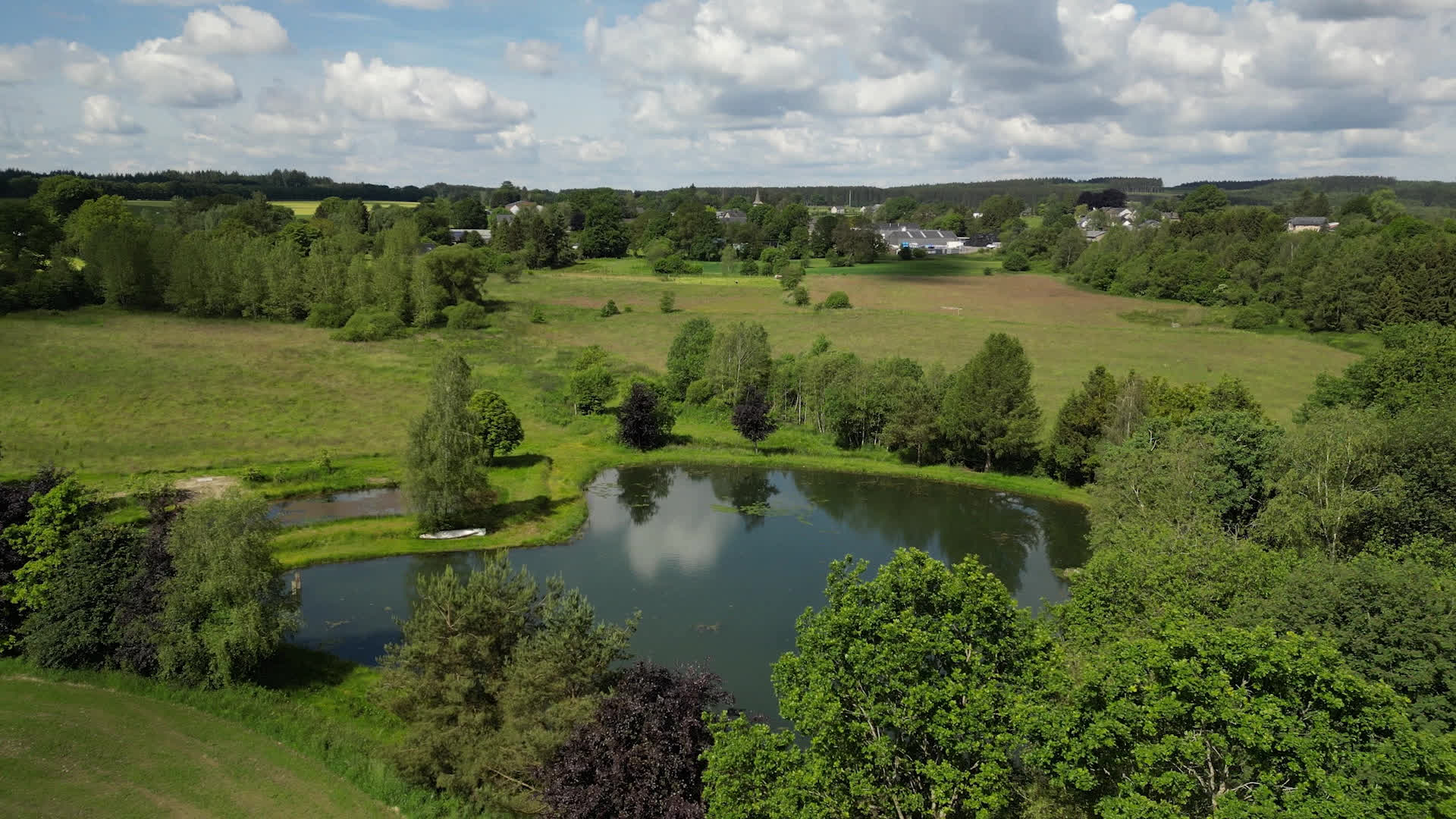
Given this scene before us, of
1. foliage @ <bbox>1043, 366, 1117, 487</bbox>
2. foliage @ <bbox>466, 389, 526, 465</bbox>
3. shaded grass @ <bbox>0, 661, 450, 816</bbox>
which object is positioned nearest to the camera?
shaded grass @ <bbox>0, 661, 450, 816</bbox>

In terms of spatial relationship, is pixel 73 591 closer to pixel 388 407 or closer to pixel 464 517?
pixel 464 517

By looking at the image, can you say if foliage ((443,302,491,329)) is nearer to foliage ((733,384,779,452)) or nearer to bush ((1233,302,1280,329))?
foliage ((733,384,779,452))

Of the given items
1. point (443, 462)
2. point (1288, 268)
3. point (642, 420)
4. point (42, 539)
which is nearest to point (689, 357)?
point (642, 420)

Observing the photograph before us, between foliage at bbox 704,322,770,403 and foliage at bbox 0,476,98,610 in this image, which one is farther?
foliage at bbox 704,322,770,403

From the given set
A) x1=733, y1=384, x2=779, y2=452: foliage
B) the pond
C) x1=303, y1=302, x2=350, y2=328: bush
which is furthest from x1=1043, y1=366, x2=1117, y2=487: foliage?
x1=303, y1=302, x2=350, y2=328: bush

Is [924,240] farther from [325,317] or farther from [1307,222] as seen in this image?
[325,317]

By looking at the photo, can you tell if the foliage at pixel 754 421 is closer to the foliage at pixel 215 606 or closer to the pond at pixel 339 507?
the pond at pixel 339 507
